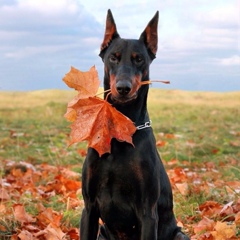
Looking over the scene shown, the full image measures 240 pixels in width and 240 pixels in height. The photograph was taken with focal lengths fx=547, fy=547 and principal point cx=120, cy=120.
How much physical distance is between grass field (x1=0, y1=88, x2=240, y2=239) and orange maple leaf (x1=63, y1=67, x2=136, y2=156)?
171 cm

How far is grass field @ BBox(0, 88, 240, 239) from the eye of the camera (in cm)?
619

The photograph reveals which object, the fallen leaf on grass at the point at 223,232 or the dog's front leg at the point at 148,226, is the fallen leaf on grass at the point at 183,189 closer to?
the fallen leaf on grass at the point at 223,232

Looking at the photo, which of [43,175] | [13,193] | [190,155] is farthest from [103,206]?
[190,155]

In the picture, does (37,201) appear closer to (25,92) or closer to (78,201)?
(78,201)

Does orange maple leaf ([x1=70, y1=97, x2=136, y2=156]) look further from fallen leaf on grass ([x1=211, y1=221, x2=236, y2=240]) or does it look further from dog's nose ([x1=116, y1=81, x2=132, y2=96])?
fallen leaf on grass ([x1=211, y1=221, x2=236, y2=240])

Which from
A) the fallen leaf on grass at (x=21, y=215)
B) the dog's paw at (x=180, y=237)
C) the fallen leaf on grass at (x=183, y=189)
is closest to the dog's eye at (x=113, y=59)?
the dog's paw at (x=180, y=237)

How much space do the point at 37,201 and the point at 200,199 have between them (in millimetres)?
1888

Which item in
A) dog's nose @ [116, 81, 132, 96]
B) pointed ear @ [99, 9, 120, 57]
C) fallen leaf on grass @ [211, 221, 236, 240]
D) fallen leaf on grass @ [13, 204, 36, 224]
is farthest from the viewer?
fallen leaf on grass @ [13, 204, 36, 224]

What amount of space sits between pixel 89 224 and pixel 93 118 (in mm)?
829

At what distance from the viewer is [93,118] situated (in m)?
3.77

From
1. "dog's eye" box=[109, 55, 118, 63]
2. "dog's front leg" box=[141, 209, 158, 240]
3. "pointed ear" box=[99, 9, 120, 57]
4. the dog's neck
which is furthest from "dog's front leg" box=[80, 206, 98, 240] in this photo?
"pointed ear" box=[99, 9, 120, 57]

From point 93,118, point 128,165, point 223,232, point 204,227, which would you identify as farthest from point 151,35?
point 204,227

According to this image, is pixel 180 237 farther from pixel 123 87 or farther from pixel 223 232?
pixel 123 87

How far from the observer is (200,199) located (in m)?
6.11
